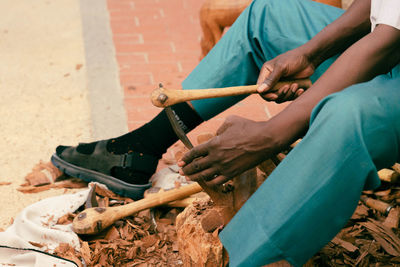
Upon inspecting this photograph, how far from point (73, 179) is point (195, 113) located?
758 millimetres

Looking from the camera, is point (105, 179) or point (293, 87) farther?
point (105, 179)

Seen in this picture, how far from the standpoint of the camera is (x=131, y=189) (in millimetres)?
2297

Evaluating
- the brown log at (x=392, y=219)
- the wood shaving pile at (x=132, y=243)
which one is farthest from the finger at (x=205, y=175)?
the brown log at (x=392, y=219)

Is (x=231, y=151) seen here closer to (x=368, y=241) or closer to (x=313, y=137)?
(x=313, y=137)

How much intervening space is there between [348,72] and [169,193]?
928mm

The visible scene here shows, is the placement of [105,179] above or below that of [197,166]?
below

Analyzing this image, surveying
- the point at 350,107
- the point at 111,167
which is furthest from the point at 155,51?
the point at 350,107

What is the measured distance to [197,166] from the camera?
1.57 meters

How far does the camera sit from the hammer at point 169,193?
156cm

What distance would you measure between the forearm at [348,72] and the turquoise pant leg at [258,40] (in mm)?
373

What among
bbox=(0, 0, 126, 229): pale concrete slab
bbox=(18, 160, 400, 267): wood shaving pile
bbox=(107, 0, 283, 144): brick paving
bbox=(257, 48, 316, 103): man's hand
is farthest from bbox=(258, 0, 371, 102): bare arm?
bbox=(0, 0, 126, 229): pale concrete slab

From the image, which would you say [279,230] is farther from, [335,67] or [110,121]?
[110,121]

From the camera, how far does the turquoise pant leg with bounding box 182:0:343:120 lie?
78.3 inches

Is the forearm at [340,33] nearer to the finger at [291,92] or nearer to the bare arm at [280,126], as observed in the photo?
the finger at [291,92]
